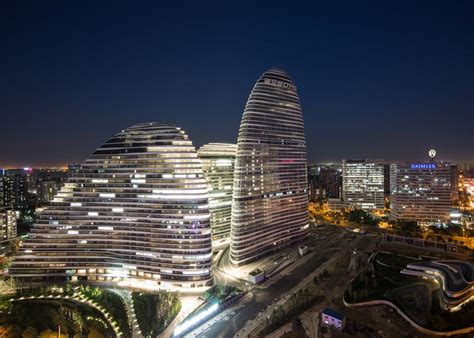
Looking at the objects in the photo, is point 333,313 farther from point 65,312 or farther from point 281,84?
point 281,84

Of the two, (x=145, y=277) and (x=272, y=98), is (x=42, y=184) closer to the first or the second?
(x=145, y=277)

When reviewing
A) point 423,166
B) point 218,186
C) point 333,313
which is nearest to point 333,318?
point 333,313

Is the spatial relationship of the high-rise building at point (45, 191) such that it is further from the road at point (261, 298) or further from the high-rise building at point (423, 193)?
the high-rise building at point (423, 193)

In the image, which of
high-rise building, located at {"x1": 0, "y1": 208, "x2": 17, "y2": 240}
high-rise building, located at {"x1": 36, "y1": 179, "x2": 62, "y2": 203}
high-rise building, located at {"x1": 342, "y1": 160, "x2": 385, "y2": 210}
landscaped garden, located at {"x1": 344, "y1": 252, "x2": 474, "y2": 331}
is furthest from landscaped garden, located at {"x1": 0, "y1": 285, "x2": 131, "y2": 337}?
high-rise building, located at {"x1": 342, "y1": 160, "x2": 385, "y2": 210}

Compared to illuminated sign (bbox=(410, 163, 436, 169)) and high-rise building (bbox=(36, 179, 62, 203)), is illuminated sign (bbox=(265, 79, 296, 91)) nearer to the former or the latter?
illuminated sign (bbox=(410, 163, 436, 169))

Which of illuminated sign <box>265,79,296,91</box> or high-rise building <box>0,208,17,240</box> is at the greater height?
illuminated sign <box>265,79,296,91</box>
